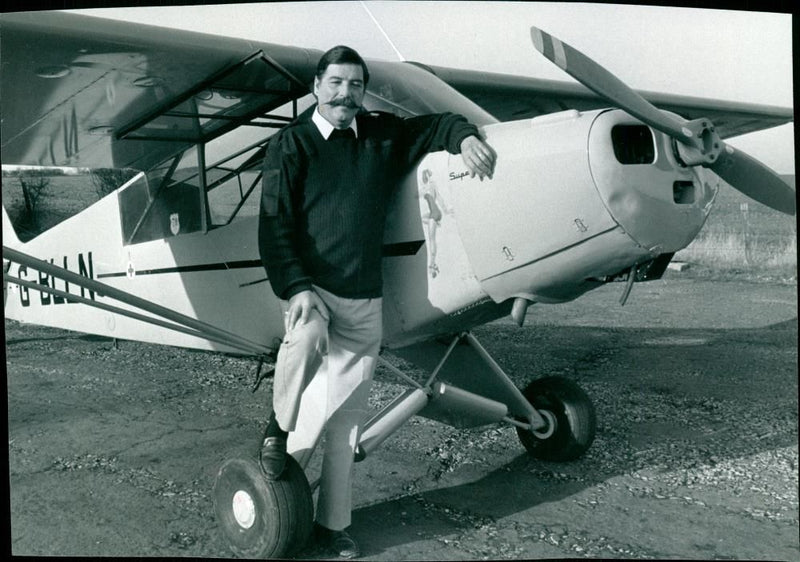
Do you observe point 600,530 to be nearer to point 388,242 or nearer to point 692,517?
point 692,517

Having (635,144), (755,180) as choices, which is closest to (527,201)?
(635,144)

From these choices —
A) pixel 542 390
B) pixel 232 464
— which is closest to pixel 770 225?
pixel 542 390

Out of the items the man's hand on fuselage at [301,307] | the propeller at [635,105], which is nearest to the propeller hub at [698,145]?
the propeller at [635,105]

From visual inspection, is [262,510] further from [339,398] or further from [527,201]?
[527,201]

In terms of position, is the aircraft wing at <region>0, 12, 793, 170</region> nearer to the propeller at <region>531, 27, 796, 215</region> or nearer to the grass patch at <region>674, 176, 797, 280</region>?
the grass patch at <region>674, 176, 797, 280</region>

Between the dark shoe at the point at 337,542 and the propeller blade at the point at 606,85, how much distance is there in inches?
69.7

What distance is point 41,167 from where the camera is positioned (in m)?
4.85

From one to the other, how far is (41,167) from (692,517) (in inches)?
182

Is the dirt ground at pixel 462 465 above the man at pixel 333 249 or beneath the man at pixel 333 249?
beneath

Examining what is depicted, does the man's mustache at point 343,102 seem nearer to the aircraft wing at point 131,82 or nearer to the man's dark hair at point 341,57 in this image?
the man's dark hair at point 341,57

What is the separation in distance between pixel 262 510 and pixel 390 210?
1.20 meters

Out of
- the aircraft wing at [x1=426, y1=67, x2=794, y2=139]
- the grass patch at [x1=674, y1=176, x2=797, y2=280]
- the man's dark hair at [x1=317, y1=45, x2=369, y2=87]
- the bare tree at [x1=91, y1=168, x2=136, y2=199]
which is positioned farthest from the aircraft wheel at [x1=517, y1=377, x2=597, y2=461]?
the bare tree at [x1=91, y1=168, x2=136, y2=199]

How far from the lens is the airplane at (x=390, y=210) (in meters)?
2.21

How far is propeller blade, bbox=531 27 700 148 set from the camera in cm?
213
